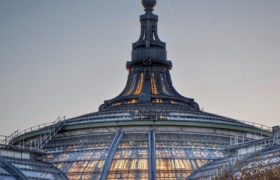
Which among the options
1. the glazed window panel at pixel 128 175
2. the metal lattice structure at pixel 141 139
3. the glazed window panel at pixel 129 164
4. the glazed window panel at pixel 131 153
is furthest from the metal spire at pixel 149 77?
the glazed window panel at pixel 128 175

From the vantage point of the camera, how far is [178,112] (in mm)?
133625

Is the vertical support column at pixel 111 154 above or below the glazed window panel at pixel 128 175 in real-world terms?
above

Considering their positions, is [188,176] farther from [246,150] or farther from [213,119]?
[213,119]

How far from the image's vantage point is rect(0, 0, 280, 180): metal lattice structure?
118m

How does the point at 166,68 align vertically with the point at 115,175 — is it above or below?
above

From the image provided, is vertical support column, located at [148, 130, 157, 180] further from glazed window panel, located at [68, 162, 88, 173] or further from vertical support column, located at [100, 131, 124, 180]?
glazed window panel, located at [68, 162, 88, 173]

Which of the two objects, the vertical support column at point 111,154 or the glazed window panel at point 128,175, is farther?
the vertical support column at point 111,154

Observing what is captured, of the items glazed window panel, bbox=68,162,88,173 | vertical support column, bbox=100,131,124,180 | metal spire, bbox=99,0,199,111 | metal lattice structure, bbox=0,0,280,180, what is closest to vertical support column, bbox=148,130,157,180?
metal lattice structure, bbox=0,0,280,180

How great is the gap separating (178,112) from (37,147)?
18.6 m

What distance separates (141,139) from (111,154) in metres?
5.91

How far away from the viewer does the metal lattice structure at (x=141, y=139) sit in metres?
118

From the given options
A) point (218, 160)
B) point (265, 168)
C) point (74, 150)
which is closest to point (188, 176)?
point (218, 160)

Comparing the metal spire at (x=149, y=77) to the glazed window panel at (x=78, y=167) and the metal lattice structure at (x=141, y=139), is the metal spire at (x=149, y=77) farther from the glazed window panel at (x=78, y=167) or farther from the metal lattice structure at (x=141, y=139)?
the glazed window panel at (x=78, y=167)

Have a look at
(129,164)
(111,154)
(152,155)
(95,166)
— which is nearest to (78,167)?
(95,166)
